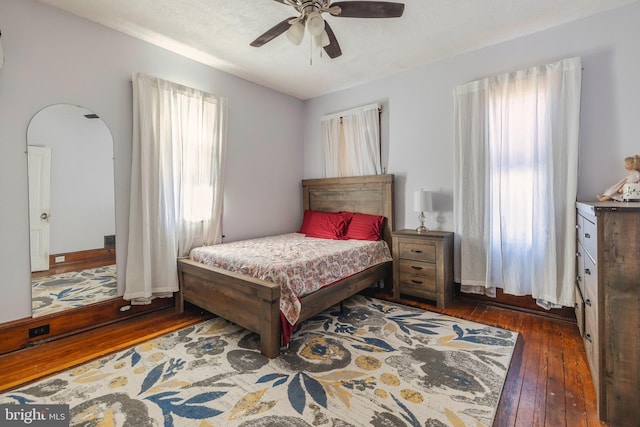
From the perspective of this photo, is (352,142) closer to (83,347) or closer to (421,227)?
(421,227)

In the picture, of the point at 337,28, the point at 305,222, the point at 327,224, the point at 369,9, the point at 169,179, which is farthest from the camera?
the point at 305,222

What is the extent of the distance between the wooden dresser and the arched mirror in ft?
12.0

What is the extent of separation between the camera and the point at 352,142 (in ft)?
13.3

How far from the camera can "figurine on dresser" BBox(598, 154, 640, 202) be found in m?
2.17

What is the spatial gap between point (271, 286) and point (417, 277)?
182 centimetres

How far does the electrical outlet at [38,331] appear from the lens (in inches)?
90.5

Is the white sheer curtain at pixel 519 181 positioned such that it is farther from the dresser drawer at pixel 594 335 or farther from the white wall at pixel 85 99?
the white wall at pixel 85 99

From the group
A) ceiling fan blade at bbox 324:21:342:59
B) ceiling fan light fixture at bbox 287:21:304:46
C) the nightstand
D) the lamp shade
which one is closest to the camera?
ceiling fan light fixture at bbox 287:21:304:46

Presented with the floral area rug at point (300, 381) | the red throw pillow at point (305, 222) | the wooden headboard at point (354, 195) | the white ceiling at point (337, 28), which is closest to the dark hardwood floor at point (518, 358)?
the floral area rug at point (300, 381)

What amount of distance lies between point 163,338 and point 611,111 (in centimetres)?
431

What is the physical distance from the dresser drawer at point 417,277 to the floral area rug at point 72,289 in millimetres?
2990

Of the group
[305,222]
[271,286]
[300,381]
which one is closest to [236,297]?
[271,286]

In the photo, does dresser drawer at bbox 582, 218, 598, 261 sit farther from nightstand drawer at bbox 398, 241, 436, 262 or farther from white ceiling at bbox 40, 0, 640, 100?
white ceiling at bbox 40, 0, 640, 100

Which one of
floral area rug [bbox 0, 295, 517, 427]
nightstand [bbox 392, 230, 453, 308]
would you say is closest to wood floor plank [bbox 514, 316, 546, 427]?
floral area rug [bbox 0, 295, 517, 427]
